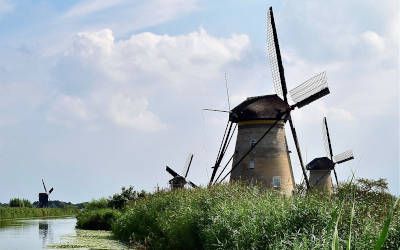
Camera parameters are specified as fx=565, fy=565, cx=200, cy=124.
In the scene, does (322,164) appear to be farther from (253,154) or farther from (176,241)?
(176,241)

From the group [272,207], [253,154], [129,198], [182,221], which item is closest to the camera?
[272,207]

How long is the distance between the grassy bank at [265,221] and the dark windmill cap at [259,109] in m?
7.36

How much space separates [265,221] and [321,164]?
95.8ft

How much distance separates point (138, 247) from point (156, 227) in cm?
91

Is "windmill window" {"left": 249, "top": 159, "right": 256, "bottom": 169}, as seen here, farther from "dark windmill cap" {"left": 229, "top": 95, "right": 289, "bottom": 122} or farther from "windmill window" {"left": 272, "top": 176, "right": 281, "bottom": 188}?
"dark windmill cap" {"left": 229, "top": 95, "right": 289, "bottom": 122}

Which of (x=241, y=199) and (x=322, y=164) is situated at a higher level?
(x=322, y=164)

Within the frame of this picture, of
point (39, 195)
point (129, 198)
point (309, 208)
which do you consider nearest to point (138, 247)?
point (309, 208)

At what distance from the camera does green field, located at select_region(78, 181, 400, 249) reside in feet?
23.6

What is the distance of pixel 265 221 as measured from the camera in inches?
373

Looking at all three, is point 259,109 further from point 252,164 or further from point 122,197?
point 122,197

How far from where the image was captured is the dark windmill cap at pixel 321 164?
37812mm

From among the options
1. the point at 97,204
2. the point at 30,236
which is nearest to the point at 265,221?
the point at 30,236

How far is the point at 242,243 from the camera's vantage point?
9406mm

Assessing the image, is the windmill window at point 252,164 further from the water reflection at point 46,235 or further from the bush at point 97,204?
the bush at point 97,204
